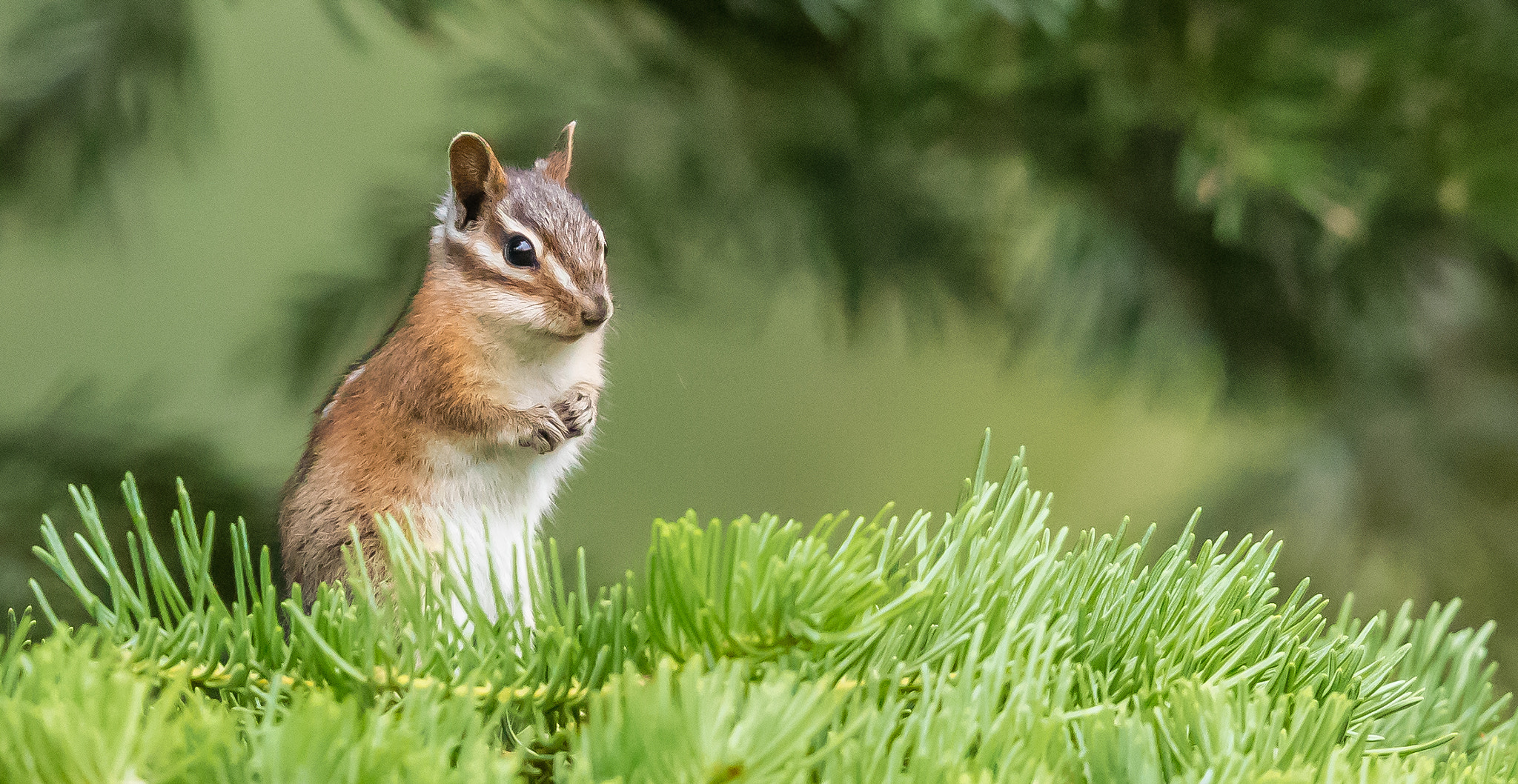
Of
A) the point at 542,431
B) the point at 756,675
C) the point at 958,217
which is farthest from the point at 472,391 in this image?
the point at 958,217

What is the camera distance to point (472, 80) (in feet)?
2.82

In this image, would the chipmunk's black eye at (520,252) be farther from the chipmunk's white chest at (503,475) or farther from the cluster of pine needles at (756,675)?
the cluster of pine needles at (756,675)

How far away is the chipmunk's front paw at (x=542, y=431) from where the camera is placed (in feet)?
1.59

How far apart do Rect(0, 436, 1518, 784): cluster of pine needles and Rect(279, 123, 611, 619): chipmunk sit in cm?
13

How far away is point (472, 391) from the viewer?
0.49m

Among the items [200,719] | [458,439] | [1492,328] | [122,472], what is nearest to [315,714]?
[200,719]

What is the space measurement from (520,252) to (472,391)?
6 cm

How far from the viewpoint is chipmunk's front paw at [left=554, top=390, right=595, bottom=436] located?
489 millimetres

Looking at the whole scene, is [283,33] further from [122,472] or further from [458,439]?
[458,439]

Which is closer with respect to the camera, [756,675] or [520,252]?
[756,675]

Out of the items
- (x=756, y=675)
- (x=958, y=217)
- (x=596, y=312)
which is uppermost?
(x=958, y=217)

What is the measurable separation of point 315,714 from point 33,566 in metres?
0.67

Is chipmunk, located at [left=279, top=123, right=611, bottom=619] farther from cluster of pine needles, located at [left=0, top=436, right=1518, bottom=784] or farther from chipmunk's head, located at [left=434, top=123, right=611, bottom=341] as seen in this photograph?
cluster of pine needles, located at [left=0, top=436, right=1518, bottom=784]

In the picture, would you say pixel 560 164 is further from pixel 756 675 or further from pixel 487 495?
pixel 756 675
